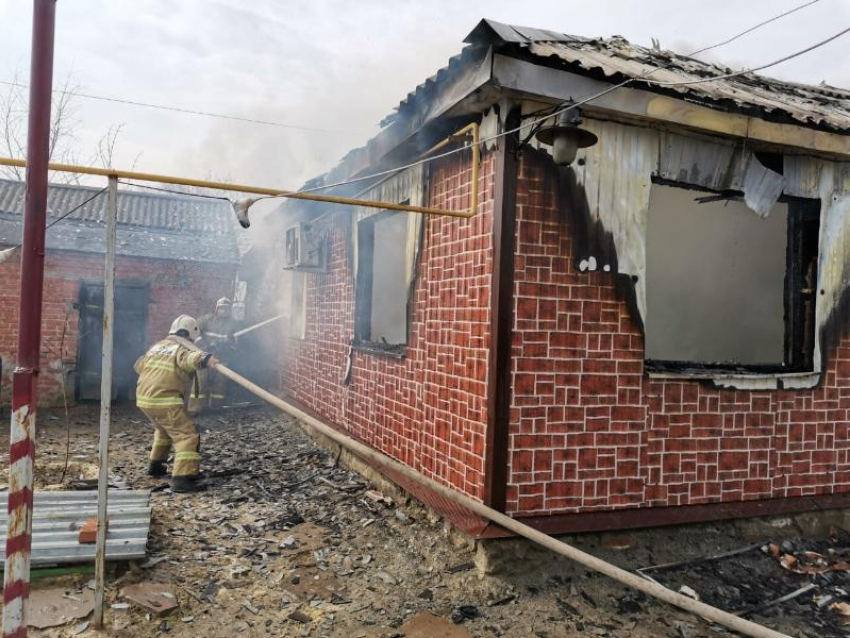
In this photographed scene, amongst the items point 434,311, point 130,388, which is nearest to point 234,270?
point 130,388

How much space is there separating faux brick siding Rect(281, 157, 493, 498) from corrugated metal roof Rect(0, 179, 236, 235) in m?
9.58

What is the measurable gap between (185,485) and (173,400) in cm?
104

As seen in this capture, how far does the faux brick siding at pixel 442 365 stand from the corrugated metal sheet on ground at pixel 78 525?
2472 mm

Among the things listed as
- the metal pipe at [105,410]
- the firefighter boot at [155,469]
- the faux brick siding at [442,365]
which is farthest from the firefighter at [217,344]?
the metal pipe at [105,410]

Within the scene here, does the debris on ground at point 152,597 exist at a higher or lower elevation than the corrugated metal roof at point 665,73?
lower

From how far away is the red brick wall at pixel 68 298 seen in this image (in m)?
12.0

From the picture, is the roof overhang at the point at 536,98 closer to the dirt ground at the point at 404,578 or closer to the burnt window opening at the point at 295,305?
the dirt ground at the point at 404,578

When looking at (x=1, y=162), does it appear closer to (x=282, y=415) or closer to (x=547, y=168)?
(x=547, y=168)

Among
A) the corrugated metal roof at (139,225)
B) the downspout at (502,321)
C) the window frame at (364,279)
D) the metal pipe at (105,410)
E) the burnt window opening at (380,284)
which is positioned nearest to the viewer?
the metal pipe at (105,410)

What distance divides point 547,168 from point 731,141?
1855mm

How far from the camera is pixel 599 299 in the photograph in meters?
4.71

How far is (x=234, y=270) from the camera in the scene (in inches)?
549

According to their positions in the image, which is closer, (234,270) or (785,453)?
(785,453)

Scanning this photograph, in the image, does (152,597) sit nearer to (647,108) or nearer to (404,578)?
(404,578)
